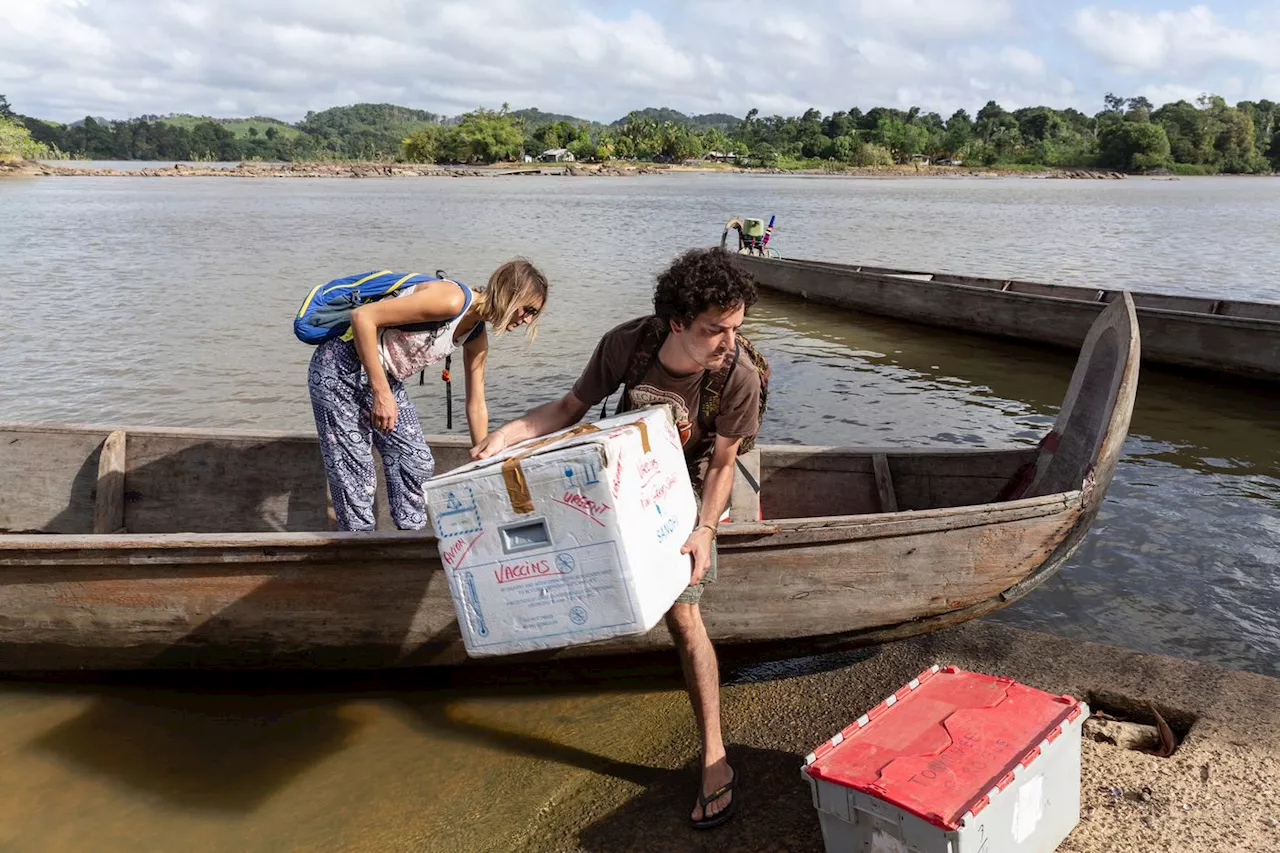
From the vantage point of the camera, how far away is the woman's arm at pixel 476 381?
165 inches

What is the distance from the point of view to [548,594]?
267 centimetres

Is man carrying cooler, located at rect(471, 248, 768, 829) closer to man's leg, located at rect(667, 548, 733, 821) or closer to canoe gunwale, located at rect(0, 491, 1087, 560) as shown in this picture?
man's leg, located at rect(667, 548, 733, 821)

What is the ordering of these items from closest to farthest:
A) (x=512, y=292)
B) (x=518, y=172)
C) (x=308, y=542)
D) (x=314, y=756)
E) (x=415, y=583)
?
(x=512, y=292), (x=308, y=542), (x=415, y=583), (x=314, y=756), (x=518, y=172)

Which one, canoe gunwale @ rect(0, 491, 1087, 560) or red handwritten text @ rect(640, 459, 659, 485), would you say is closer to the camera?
red handwritten text @ rect(640, 459, 659, 485)

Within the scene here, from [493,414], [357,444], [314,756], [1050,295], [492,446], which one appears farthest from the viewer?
[1050,295]

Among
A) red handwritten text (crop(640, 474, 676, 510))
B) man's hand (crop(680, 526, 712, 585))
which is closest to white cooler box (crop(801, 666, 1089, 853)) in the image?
man's hand (crop(680, 526, 712, 585))

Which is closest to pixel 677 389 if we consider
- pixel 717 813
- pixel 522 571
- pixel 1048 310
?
pixel 522 571

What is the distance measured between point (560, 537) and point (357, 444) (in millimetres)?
1903

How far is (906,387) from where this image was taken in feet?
36.3

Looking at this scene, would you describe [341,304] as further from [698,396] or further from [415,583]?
[698,396]

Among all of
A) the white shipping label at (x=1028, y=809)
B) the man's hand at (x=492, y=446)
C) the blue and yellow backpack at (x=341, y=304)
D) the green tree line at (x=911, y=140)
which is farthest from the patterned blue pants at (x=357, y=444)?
the green tree line at (x=911, y=140)

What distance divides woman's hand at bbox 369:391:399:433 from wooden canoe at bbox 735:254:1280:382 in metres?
6.08

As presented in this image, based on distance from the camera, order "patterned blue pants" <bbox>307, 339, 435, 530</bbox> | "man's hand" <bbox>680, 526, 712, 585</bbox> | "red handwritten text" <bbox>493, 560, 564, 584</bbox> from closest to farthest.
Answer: "red handwritten text" <bbox>493, 560, 564, 584</bbox> < "man's hand" <bbox>680, 526, 712, 585</bbox> < "patterned blue pants" <bbox>307, 339, 435, 530</bbox>

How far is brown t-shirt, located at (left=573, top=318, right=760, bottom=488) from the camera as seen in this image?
10.4 ft
